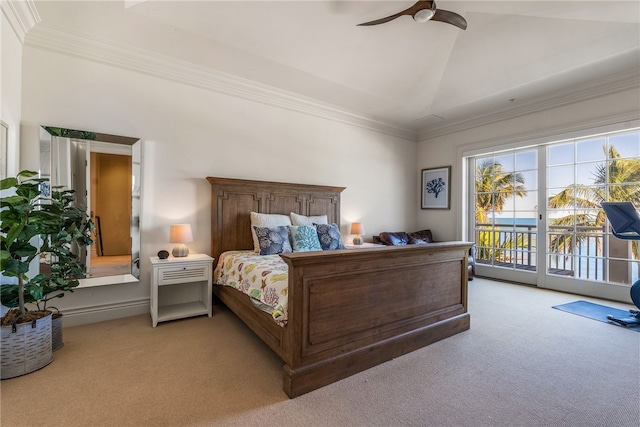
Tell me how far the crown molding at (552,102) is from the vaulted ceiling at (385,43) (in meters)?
0.02

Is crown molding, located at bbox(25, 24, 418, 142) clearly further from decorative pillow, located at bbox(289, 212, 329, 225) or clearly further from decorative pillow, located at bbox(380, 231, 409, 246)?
decorative pillow, located at bbox(380, 231, 409, 246)

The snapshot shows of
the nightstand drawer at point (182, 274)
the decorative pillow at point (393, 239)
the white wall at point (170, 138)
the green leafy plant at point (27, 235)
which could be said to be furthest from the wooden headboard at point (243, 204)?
the decorative pillow at point (393, 239)

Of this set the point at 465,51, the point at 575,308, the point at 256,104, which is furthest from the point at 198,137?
the point at 575,308

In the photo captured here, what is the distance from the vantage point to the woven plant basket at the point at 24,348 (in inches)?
72.9

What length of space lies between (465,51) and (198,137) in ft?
11.1

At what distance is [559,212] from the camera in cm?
417

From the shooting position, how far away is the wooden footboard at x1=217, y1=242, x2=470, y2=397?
1.76 metres

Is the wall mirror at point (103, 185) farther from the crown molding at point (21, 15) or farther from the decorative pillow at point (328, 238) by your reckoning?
the decorative pillow at point (328, 238)

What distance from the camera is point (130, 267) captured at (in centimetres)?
306

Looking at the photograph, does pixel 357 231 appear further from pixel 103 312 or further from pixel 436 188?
pixel 103 312

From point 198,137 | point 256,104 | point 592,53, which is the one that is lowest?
point 198,137

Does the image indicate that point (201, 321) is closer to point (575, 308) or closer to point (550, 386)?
point (550, 386)

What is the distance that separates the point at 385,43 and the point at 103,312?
4208 millimetres

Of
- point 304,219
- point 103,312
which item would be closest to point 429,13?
point 304,219
